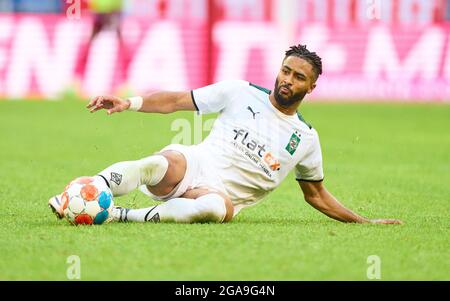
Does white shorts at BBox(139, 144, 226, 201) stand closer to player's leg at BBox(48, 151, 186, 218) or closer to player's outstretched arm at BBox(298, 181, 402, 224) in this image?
player's leg at BBox(48, 151, 186, 218)

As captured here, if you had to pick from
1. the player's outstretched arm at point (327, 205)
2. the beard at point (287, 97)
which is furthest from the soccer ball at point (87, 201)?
the player's outstretched arm at point (327, 205)

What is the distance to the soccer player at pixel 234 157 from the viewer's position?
771 centimetres

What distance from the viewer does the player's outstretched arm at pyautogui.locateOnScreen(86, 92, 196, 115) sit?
24.4 feet

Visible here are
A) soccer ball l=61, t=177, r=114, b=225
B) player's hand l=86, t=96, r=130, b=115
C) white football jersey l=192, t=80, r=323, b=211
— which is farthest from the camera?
white football jersey l=192, t=80, r=323, b=211

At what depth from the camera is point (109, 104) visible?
7.48m

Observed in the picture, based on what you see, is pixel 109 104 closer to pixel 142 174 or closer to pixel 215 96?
pixel 142 174

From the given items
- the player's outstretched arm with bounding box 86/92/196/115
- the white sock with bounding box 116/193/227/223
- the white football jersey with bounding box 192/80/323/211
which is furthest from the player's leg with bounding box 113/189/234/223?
the player's outstretched arm with bounding box 86/92/196/115

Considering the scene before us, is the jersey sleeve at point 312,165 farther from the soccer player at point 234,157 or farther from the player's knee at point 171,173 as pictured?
the player's knee at point 171,173

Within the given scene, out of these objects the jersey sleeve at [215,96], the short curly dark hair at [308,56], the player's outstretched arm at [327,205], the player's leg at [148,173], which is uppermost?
the short curly dark hair at [308,56]

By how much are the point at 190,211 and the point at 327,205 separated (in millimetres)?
1126

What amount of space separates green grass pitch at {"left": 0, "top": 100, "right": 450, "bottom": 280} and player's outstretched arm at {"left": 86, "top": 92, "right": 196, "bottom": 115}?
0.84m

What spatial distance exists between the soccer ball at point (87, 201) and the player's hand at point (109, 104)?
540 millimetres

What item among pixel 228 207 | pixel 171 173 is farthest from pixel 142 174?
pixel 228 207

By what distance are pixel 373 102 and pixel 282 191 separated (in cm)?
1248
